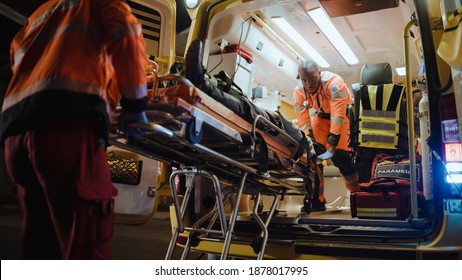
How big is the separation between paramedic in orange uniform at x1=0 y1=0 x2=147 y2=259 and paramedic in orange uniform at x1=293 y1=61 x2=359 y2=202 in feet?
9.61

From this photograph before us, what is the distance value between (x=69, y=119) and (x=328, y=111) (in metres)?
3.68

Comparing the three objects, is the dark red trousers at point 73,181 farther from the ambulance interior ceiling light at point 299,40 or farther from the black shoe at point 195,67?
the ambulance interior ceiling light at point 299,40

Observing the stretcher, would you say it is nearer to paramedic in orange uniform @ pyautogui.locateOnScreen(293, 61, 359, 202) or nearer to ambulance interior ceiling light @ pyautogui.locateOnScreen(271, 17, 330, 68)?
paramedic in orange uniform @ pyautogui.locateOnScreen(293, 61, 359, 202)

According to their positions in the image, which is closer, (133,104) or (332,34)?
(133,104)

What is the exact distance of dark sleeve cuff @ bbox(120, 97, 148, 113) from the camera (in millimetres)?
1771

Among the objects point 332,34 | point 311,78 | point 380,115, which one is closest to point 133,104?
point 380,115

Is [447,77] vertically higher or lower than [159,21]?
lower

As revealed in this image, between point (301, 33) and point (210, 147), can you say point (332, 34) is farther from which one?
point (210, 147)

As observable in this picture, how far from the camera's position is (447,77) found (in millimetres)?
2383

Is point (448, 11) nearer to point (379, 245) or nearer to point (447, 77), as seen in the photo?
point (447, 77)

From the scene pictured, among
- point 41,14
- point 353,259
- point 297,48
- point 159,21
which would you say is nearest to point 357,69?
point 297,48

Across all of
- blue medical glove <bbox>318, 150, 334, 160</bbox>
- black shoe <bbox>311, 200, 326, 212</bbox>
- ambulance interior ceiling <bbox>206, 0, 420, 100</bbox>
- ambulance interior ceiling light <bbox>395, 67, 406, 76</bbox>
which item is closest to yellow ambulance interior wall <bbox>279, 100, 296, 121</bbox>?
ambulance interior ceiling <bbox>206, 0, 420, 100</bbox>

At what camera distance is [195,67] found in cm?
221
